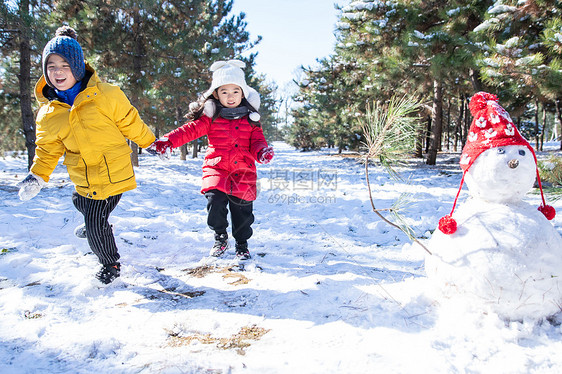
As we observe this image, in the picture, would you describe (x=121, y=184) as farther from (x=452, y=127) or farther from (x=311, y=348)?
(x=452, y=127)

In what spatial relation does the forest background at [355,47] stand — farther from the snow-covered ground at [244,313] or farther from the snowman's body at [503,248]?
the snow-covered ground at [244,313]

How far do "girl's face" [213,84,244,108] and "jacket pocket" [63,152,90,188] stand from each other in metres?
1.40

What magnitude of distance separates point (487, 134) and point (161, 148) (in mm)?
2561

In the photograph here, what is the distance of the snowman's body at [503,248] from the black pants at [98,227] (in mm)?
2429

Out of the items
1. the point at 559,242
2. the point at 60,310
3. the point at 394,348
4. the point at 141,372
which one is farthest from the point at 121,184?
the point at 559,242

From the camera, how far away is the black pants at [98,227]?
8.04ft

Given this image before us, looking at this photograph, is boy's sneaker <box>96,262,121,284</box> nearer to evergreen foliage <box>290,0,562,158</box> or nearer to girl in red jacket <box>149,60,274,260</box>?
girl in red jacket <box>149,60,274,260</box>

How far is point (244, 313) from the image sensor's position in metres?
2.00

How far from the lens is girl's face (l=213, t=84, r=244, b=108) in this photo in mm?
3100

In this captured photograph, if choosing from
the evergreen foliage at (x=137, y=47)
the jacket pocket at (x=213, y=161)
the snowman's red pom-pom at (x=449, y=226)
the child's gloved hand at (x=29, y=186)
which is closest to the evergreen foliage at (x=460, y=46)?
the snowman's red pom-pom at (x=449, y=226)

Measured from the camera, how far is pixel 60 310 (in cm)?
200

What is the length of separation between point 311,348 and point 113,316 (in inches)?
51.1

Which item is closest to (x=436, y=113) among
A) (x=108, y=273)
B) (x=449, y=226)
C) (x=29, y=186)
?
(x=449, y=226)

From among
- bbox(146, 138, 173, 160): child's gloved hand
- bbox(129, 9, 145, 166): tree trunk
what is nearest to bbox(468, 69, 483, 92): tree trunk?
bbox(146, 138, 173, 160): child's gloved hand
